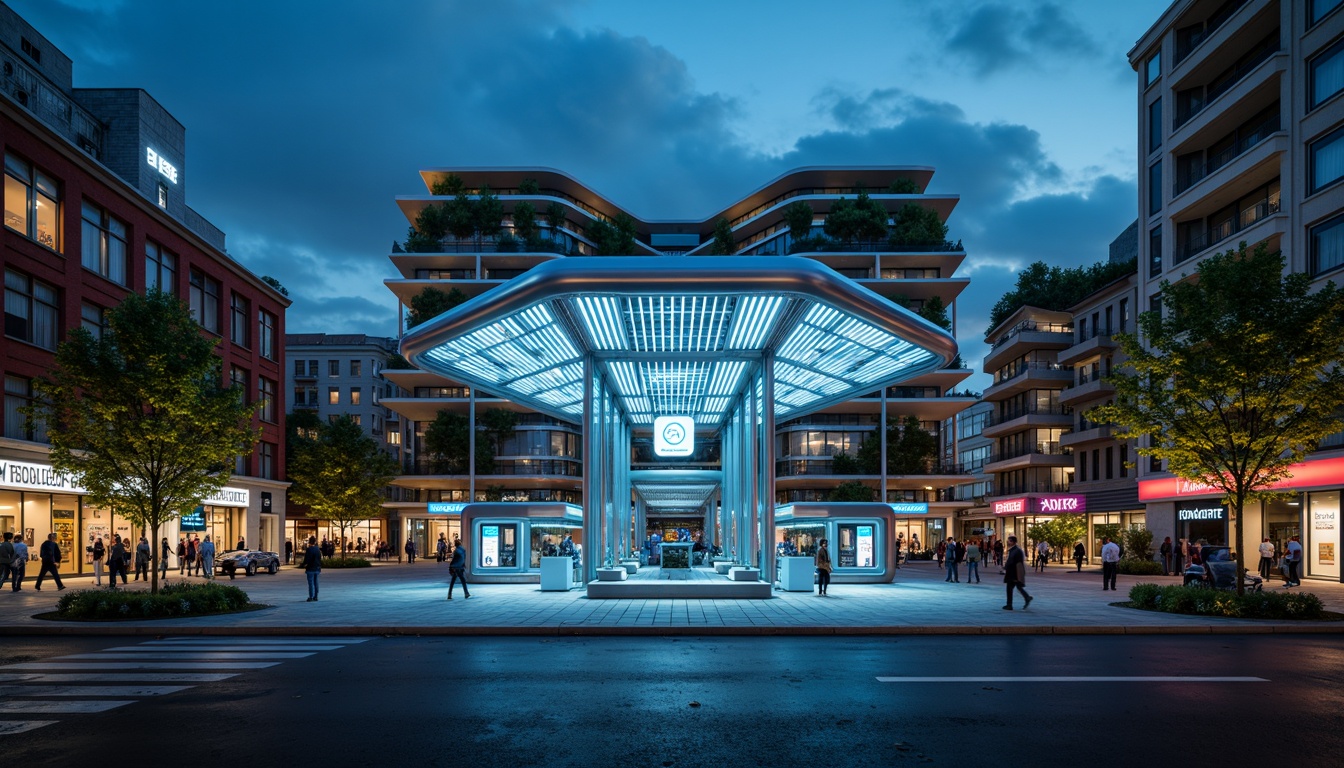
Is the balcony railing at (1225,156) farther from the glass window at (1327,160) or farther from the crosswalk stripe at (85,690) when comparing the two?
the crosswalk stripe at (85,690)

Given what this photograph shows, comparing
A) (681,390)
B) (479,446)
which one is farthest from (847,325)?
(479,446)

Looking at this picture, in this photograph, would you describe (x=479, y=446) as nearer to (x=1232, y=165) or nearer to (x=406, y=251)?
(x=406, y=251)

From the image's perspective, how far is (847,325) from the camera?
21953 millimetres

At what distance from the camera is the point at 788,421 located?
70.8 m

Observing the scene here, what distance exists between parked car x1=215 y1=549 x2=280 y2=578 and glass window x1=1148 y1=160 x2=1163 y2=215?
43039 millimetres

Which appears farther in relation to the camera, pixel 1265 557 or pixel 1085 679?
pixel 1265 557

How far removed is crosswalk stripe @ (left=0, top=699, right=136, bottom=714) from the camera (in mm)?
9914

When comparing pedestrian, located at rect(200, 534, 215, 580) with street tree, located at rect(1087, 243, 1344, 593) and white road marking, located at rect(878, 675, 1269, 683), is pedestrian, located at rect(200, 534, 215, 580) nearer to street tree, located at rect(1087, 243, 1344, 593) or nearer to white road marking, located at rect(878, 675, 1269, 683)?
street tree, located at rect(1087, 243, 1344, 593)

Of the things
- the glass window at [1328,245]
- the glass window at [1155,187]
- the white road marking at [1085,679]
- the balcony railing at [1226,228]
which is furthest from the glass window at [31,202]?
the glass window at [1155,187]

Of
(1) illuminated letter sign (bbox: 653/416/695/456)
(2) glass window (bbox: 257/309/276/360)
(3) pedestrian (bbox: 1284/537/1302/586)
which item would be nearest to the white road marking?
(1) illuminated letter sign (bbox: 653/416/695/456)

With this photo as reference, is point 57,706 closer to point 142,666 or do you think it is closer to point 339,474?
point 142,666

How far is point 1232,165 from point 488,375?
2941 centimetres

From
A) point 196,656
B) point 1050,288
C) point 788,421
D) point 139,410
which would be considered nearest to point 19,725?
point 196,656

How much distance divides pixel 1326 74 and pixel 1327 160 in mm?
2910
